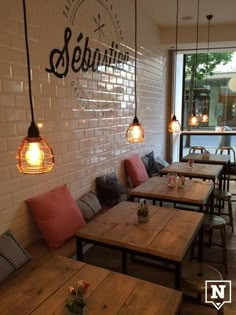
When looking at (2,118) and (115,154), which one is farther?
(115,154)

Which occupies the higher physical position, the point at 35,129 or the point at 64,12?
the point at 64,12

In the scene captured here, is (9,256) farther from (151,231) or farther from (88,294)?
(151,231)

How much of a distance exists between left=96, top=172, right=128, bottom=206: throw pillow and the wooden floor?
0.56m

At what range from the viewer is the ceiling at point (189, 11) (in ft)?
13.9

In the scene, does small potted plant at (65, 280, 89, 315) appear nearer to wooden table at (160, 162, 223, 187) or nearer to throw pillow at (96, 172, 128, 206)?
throw pillow at (96, 172, 128, 206)

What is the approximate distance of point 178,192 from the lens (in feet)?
9.86

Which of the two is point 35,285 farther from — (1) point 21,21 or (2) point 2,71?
(1) point 21,21

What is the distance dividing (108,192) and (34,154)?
2.06m

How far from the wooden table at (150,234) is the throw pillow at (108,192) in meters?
0.87

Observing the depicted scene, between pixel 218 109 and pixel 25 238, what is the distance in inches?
216

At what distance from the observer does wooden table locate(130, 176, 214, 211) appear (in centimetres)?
281

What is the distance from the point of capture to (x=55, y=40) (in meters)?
2.60

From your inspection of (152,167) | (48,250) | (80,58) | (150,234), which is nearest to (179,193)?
(150,234)

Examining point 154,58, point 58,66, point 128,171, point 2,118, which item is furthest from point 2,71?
point 154,58
